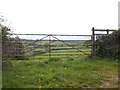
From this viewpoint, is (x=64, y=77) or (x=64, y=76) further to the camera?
(x=64, y=76)

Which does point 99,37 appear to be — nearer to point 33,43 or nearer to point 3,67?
point 33,43

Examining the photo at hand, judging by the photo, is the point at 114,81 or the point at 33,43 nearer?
the point at 114,81

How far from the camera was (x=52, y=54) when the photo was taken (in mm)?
18172

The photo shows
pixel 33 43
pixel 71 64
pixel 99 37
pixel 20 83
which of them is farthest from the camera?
pixel 99 37

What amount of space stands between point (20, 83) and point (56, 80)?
1.39 metres

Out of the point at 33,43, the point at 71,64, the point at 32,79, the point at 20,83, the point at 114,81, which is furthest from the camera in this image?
the point at 33,43

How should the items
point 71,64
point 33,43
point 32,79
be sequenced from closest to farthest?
point 32,79, point 71,64, point 33,43

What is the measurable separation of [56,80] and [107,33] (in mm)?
8881

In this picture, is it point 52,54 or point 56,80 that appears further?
point 52,54

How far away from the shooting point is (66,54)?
1866 centimetres

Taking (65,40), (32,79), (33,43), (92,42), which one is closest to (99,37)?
(92,42)

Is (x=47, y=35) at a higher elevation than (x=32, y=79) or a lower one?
higher

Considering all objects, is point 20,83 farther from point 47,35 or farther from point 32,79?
point 47,35

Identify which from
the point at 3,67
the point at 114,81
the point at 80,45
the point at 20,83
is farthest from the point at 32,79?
the point at 80,45
